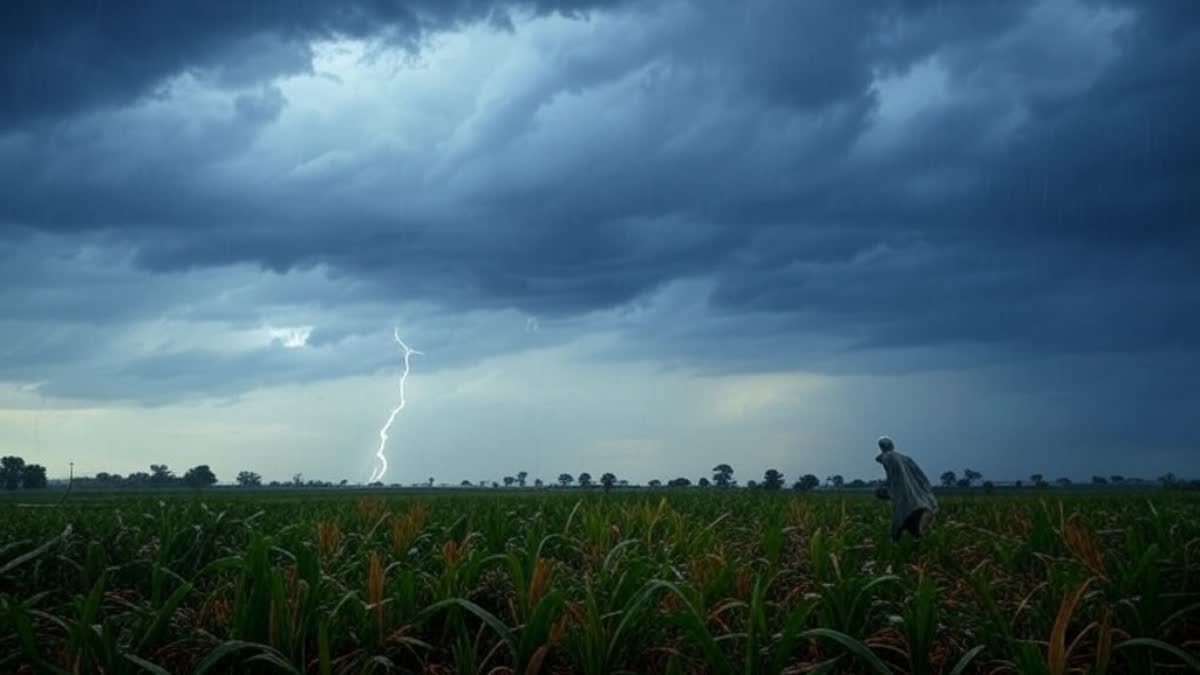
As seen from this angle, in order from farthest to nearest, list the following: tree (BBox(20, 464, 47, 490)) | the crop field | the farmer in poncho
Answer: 1. tree (BBox(20, 464, 47, 490))
2. the farmer in poncho
3. the crop field

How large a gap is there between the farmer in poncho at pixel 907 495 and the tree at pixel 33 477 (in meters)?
179

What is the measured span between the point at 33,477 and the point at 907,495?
182 metres

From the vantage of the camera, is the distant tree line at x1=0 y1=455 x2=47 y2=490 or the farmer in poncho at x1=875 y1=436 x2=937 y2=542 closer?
the farmer in poncho at x1=875 y1=436 x2=937 y2=542

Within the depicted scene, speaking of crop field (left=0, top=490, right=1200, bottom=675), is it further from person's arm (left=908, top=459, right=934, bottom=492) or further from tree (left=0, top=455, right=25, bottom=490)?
tree (left=0, top=455, right=25, bottom=490)

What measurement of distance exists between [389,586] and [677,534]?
4.13m

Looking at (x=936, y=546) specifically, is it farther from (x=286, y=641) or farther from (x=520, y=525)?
(x=286, y=641)

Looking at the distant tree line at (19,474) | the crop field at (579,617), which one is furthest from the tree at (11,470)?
the crop field at (579,617)

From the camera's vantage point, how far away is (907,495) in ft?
48.5

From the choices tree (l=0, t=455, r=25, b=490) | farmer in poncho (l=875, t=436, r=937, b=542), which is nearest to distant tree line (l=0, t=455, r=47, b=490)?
tree (l=0, t=455, r=25, b=490)

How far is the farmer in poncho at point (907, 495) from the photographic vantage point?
581 inches

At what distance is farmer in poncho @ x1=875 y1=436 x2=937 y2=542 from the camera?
48.4 feet

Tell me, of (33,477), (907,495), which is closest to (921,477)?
(907,495)

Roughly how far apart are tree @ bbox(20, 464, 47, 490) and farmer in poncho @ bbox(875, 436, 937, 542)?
179 m

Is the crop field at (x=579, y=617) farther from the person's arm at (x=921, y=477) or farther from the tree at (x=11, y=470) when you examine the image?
the tree at (x=11, y=470)
